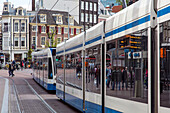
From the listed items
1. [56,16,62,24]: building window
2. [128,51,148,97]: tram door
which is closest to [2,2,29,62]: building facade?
[56,16,62,24]: building window

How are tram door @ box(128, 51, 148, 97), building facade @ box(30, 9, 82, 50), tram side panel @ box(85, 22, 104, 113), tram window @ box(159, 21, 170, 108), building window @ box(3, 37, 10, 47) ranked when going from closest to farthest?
tram window @ box(159, 21, 170, 108)
tram door @ box(128, 51, 148, 97)
tram side panel @ box(85, 22, 104, 113)
building facade @ box(30, 9, 82, 50)
building window @ box(3, 37, 10, 47)

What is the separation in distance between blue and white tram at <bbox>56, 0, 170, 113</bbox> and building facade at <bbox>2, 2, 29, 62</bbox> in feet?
212

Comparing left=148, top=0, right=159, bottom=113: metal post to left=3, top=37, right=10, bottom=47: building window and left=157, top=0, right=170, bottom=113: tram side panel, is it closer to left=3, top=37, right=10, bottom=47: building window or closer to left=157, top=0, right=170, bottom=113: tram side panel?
left=157, top=0, right=170, bottom=113: tram side panel

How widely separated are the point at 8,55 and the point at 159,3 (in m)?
71.2

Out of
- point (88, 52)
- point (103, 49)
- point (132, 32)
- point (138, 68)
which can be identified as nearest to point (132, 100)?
point (138, 68)

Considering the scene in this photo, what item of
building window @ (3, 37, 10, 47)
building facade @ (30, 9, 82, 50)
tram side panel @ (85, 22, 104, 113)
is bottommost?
tram side panel @ (85, 22, 104, 113)

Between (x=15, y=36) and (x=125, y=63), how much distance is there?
228 feet

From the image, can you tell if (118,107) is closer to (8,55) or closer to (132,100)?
(132,100)

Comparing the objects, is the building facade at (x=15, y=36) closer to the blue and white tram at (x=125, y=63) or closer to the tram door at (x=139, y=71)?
the blue and white tram at (x=125, y=63)

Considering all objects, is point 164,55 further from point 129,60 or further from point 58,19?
point 58,19

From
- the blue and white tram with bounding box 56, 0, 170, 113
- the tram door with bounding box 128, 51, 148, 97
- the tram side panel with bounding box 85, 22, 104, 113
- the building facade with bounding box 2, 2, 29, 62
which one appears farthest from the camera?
the building facade with bounding box 2, 2, 29, 62

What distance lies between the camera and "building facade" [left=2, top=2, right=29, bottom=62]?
→ 7281 centimetres

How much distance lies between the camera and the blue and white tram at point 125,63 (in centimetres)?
430

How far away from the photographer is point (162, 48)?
4289 mm
